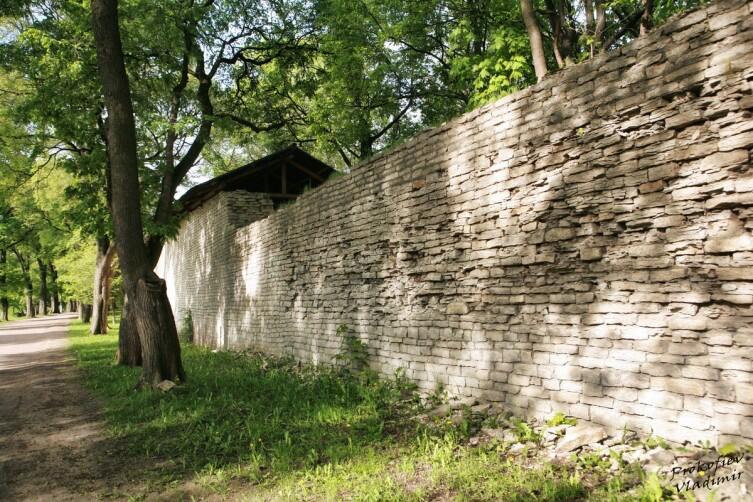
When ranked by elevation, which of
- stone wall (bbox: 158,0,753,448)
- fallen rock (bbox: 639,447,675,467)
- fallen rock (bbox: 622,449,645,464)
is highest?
stone wall (bbox: 158,0,753,448)

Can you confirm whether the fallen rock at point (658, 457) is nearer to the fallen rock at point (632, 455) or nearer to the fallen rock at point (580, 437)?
the fallen rock at point (632, 455)

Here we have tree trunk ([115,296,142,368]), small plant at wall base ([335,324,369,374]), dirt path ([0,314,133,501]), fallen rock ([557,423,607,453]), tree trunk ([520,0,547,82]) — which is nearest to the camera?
fallen rock ([557,423,607,453])

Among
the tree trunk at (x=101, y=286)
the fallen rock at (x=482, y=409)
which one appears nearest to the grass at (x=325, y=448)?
the fallen rock at (x=482, y=409)

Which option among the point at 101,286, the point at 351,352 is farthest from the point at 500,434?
the point at 101,286

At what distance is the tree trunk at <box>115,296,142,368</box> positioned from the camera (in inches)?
405

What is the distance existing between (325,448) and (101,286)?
19.1 m

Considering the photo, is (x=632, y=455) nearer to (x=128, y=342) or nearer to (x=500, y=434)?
(x=500, y=434)

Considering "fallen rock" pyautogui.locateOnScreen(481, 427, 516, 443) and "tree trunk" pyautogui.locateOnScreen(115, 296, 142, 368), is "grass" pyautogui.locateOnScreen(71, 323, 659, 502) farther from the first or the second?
"tree trunk" pyautogui.locateOnScreen(115, 296, 142, 368)

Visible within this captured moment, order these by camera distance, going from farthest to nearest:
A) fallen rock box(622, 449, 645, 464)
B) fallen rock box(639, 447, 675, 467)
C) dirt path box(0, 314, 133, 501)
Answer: dirt path box(0, 314, 133, 501), fallen rock box(622, 449, 645, 464), fallen rock box(639, 447, 675, 467)

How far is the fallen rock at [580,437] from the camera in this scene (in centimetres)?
371

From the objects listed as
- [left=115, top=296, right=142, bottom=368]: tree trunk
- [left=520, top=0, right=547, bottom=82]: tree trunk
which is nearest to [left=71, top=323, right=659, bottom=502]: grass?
[left=115, top=296, right=142, bottom=368]: tree trunk

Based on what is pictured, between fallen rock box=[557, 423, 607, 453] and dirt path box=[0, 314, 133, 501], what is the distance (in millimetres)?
3712

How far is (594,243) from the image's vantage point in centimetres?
403

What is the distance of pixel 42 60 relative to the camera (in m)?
9.78
